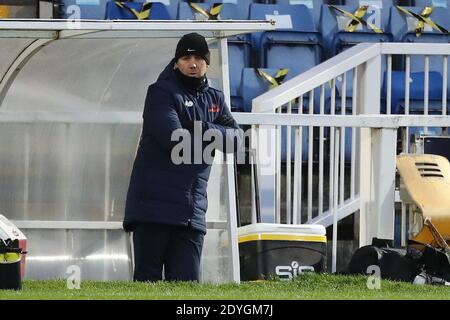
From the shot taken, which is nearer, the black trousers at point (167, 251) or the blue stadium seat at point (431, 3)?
the black trousers at point (167, 251)

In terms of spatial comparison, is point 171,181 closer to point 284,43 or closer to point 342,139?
point 342,139

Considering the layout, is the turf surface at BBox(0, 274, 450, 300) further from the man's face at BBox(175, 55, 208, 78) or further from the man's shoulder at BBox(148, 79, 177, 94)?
the man's face at BBox(175, 55, 208, 78)

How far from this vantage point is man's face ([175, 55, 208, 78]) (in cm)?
969

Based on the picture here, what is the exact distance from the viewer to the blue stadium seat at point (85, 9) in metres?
13.9

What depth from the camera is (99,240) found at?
10.9m

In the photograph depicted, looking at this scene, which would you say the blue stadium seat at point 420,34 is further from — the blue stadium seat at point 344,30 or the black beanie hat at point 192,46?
the black beanie hat at point 192,46

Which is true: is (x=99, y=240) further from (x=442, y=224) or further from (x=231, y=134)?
(x=442, y=224)

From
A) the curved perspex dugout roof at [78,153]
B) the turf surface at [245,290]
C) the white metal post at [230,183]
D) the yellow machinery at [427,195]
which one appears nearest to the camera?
the turf surface at [245,290]

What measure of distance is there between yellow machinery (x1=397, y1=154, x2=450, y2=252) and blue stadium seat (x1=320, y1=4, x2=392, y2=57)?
9.76 feet

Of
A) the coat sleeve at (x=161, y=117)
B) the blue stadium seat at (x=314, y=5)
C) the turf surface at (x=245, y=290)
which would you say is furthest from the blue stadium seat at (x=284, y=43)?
the coat sleeve at (x=161, y=117)

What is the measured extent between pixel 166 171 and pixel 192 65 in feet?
2.26

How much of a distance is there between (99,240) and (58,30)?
1653 millimetres

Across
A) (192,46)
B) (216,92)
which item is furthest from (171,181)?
(192,46)

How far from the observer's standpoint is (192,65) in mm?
9695
